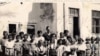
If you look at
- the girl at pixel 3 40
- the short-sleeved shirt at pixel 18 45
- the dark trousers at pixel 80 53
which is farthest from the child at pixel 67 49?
the girl at pixel 3 40

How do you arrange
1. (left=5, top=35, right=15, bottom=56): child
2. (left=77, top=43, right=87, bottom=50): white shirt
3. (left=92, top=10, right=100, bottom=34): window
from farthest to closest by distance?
(left=92, top=10, right=100, bottom=34): window
(left=77, top=43, right=87, bottom=50): white shirt
(left=5, top=35, right=15, bottom=56): child

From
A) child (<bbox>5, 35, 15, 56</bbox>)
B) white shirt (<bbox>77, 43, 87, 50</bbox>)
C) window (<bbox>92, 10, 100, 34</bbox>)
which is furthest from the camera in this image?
window (<bbox>92, 10, 100, 34</bbox>)

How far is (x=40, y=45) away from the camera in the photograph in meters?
2.88

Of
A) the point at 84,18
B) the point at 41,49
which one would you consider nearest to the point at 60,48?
the point at 41,49

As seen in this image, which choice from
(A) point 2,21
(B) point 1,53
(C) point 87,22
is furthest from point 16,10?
(C) point 87,22

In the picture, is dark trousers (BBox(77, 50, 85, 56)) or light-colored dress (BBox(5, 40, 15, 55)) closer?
light-colored dress (BBox(5, 40, 15, 55))

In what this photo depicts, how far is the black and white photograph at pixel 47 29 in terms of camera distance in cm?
286

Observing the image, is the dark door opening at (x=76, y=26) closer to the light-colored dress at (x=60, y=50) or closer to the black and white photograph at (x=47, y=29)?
the black and white photograph at (x=47, y=29)

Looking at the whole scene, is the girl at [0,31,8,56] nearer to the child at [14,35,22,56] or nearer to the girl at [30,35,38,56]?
the child at [14,35,22,56]

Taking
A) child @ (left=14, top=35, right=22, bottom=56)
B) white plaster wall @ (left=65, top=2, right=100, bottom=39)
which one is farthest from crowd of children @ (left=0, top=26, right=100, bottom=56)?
white plaster wall @ (left=65, top=2, right=100, bottom=39)

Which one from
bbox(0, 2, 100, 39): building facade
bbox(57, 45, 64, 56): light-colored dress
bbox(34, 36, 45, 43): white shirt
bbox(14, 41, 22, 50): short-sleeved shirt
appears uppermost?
bbox(0, 2, 100, 39): building facade

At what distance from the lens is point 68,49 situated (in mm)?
2932

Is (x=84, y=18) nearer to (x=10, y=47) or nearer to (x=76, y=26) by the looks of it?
(x=76, y=26)

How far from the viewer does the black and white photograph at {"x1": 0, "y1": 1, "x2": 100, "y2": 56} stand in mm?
2857
